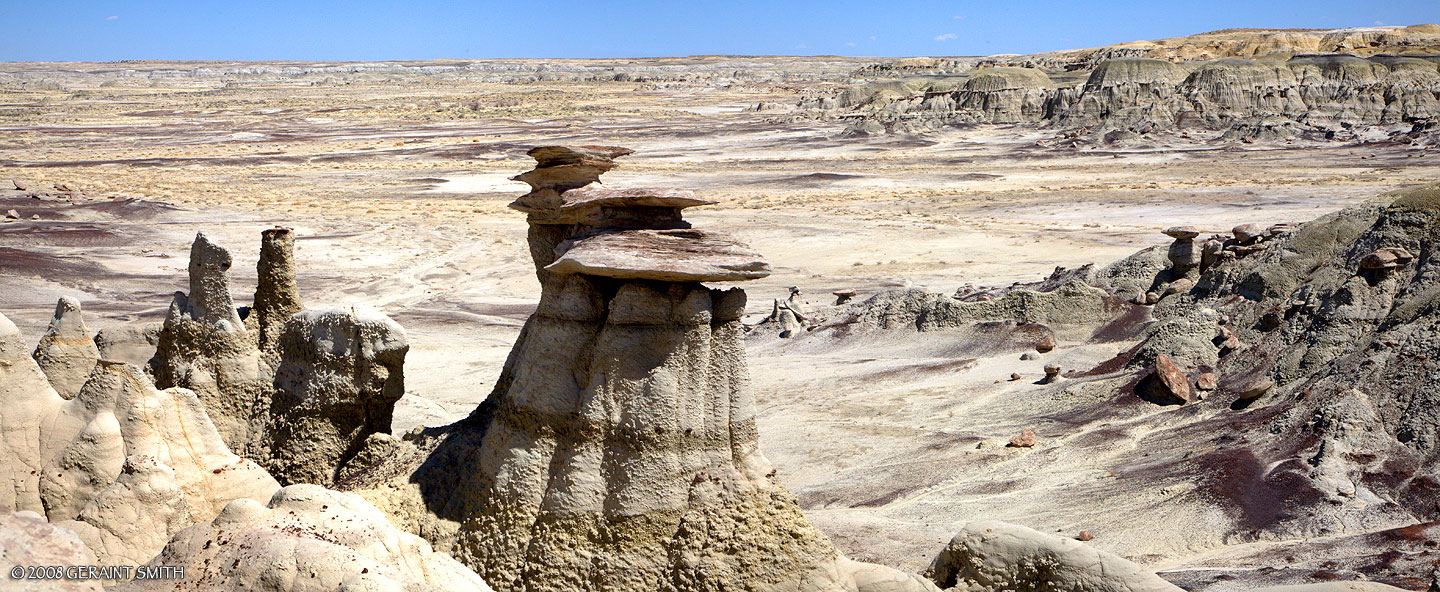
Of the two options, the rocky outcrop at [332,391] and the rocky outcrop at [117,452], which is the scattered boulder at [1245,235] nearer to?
the rocky outcrop at [332,391]

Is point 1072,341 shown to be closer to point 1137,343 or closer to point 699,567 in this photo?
point 1137,343

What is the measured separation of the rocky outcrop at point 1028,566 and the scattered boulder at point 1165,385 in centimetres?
602

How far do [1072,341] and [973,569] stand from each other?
900 cm

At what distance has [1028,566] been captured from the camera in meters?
5.88

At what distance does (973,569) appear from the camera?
6.04 meters

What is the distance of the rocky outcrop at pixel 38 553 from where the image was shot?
3683 millimetres

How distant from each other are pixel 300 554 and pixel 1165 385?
30.9ft

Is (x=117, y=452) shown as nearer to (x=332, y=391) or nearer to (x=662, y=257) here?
(x=332, y=391)

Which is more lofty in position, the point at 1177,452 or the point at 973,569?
the point at 973,569

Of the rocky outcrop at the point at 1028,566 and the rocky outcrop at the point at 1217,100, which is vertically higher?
the rocky outcrop at the point at 1217,100

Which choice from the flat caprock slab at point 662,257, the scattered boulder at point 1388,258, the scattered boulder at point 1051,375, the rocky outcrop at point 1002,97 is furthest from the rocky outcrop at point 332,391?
the rocky outcrop at point 1002,97

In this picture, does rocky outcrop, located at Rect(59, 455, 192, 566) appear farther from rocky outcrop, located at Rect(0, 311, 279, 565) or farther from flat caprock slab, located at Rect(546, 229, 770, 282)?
flat caprock slab, located at Rect(546, 229, 770, 282)

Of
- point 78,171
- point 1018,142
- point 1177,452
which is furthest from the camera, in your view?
point 1018,142

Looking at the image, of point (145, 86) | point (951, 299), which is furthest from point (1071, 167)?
point (145, 86)
